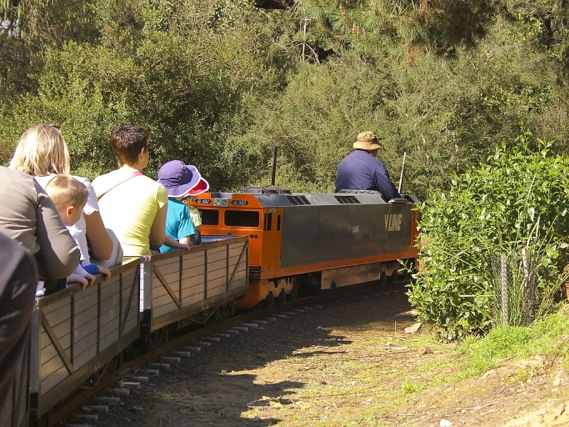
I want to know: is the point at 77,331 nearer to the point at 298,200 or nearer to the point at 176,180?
the point at 176,180


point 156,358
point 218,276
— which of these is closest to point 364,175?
point 218,276

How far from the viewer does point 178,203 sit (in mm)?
9977

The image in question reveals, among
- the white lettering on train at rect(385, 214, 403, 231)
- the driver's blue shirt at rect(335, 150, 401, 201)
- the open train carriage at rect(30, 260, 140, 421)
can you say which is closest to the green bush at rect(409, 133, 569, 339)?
the open train carriage at rect(30, 260, 140, 421)

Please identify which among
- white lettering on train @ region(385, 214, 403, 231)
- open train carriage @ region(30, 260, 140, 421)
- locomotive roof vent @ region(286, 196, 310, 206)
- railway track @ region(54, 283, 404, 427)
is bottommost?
railway track @ region(54, 283, 404, 427)

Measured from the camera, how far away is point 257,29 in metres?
36.0

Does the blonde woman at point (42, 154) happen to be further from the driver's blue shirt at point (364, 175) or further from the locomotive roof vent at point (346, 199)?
the driver's blue shirt at point (364, 175)

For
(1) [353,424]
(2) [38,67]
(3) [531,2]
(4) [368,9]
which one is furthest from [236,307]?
(3) [531,2]

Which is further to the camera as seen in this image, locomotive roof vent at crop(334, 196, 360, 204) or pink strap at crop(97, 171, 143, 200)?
locomotive roof vent at crop(334, 196, 360, 204)

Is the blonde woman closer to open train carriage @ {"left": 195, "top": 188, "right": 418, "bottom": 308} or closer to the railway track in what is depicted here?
the railway track

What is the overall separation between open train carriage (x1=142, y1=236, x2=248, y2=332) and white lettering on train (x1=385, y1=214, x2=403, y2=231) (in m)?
4.58

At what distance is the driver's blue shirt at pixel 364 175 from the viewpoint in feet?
52.7

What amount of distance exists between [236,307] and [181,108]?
11898 mm

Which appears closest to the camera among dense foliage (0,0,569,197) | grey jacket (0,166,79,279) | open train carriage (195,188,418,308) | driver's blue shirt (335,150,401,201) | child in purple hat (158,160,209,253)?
grey jacket (0,166,79,279)

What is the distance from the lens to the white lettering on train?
54.3ft
